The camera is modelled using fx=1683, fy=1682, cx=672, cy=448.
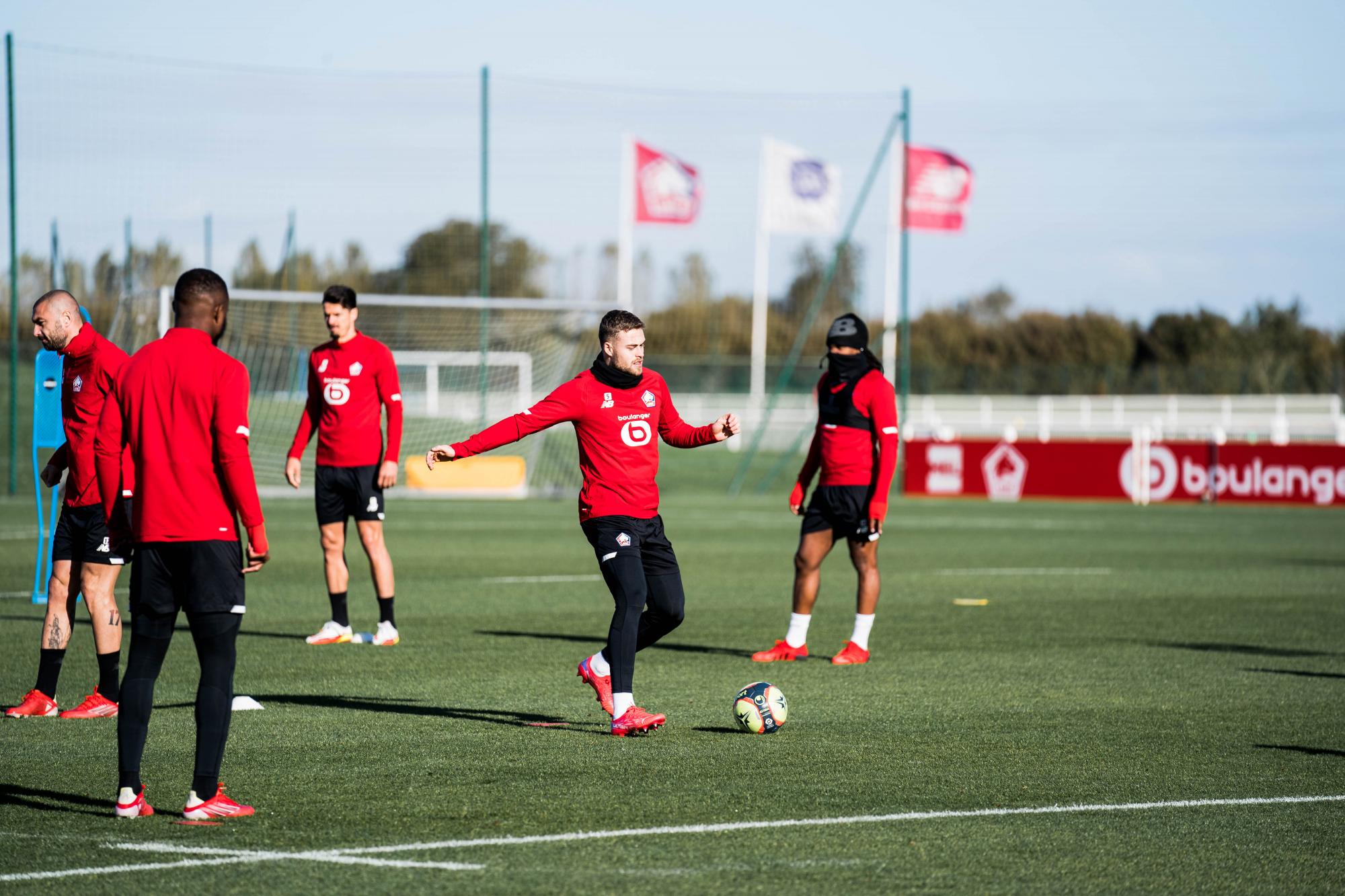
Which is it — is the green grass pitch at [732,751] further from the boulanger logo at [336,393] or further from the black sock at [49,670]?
the boulanger logo at [336,393]

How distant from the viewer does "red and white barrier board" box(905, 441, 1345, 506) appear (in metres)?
31.0

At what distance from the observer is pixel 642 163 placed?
1666 inches

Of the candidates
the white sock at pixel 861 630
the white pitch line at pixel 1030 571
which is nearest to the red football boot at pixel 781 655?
the white sock at pixel 861 630

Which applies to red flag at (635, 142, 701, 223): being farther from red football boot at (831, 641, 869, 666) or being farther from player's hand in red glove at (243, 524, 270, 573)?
player's hand in red glove at (243, 524, 270, 573)

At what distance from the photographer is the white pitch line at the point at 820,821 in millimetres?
5828

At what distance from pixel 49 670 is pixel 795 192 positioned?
3616 centimetres

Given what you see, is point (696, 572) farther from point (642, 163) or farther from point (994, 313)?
point (994, 313)

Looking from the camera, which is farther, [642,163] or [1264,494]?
[642,163]

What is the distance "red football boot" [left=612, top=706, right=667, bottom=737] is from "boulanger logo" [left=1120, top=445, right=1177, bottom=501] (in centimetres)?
2564

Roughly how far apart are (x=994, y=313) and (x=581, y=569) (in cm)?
9264

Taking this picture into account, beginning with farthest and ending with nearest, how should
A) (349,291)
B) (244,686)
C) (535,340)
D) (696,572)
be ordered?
(535,340)
(696,572)
(349,291)
(244,686)

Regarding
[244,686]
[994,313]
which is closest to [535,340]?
[244,686]

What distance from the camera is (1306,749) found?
26.1 ft

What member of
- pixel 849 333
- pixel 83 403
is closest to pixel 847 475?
pixel 849 333
